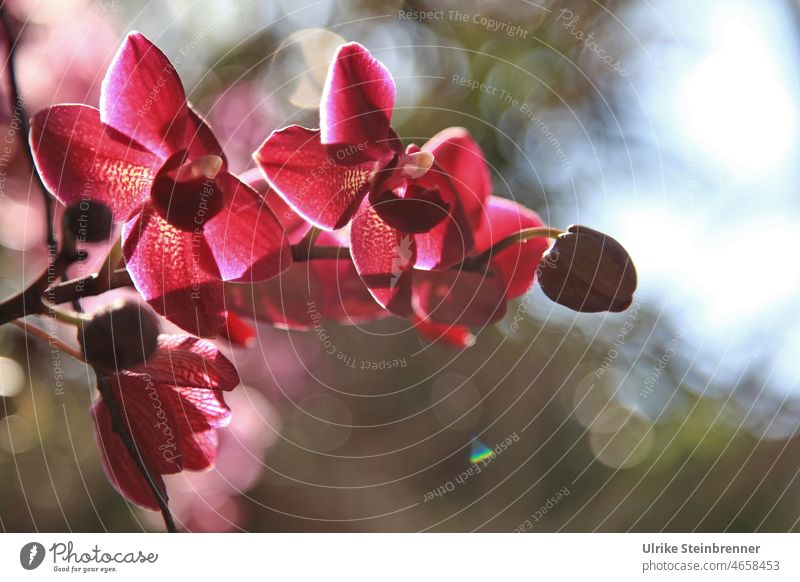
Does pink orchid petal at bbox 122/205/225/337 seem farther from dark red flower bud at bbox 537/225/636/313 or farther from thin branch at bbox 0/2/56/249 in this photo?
dark red flower bud at bbox 537/225/636/313

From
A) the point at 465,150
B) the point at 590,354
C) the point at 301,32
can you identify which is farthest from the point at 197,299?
the point at 590,354

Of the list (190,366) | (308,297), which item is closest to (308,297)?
(308,297)

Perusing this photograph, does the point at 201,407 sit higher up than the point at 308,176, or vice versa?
the point at 308,176

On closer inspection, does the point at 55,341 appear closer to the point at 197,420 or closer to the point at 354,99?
the point at 197,420

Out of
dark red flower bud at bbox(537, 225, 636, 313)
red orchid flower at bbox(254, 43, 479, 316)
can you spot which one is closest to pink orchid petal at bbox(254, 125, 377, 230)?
red orchid flower at bbox(254, 43, 479, 316)

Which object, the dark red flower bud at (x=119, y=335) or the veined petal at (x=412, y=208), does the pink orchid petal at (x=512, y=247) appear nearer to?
the veined petal at (x=412, y=208)
